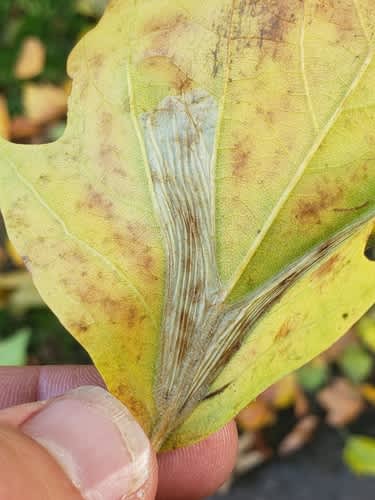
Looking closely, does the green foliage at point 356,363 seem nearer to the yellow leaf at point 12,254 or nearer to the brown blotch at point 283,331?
the yellow leaf at point 12,254

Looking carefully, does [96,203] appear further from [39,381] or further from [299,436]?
[299,436]

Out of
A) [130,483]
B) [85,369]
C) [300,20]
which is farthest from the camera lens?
[85,369]

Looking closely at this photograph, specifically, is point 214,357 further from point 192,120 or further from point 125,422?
point 192,120

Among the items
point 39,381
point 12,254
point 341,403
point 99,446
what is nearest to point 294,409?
point 341,403

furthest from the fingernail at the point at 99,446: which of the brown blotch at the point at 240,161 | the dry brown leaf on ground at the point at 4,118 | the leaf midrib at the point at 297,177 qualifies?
the dry brown leaf on ground at the point at 4,118

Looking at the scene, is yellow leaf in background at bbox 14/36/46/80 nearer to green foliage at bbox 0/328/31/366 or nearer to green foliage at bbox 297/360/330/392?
green foliage at bbox 0/328/31/366

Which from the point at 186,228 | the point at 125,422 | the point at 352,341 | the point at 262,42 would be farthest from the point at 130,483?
the point at 352,341
